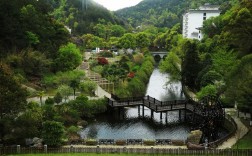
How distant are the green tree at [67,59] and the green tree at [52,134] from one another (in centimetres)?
3214

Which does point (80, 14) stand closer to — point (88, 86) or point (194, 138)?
point (88, 86)

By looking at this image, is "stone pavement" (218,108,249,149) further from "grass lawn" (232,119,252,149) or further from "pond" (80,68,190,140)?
"pond" (80,68,190,140)

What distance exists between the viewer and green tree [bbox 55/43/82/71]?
217 ft

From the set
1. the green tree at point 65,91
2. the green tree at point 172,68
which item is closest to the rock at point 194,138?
the green tree at point 65,91

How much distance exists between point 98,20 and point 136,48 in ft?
172

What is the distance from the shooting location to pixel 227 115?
4409 cm

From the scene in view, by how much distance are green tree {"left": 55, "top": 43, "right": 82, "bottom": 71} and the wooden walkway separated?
16.1m

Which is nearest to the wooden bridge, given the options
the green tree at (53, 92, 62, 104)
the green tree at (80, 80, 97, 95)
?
the green tree at (80, 80, 97, 95)

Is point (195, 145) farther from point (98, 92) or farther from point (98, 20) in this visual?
point (98, 20)

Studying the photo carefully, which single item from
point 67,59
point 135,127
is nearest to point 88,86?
point 67,59

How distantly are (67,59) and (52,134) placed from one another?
3437 cm

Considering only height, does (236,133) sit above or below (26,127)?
below

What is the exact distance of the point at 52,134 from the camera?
34.2 m

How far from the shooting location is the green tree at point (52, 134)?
34062 millimetres
